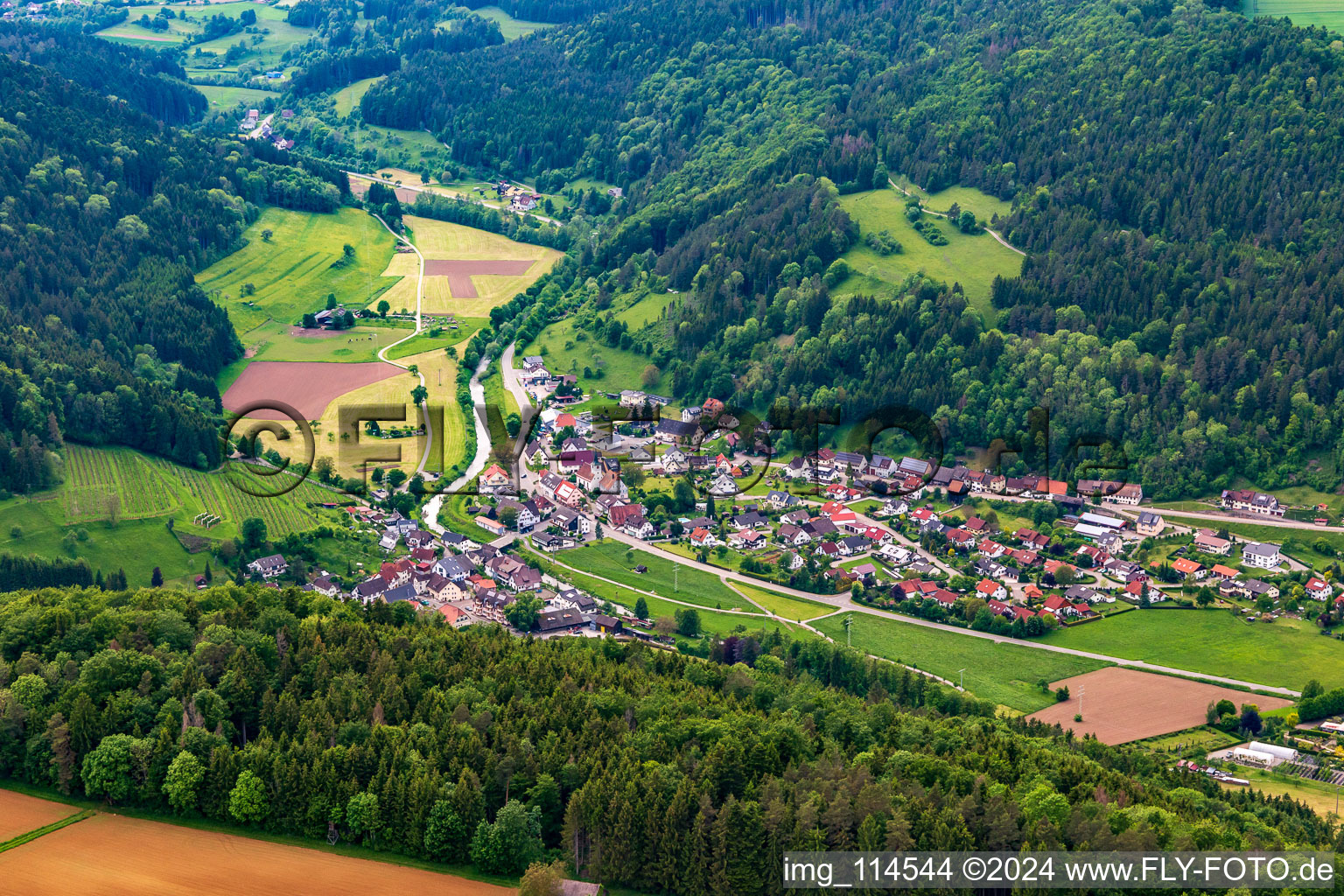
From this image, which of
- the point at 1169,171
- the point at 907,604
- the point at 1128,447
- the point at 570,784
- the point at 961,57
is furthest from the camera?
the point at 961,57

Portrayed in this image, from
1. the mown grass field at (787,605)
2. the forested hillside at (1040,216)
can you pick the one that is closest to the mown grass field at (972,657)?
the mown grass field at (787,605)

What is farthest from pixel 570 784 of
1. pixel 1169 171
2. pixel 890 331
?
pixel 1169 171

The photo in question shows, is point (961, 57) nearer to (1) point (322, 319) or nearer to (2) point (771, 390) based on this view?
(2) point (771, 390)

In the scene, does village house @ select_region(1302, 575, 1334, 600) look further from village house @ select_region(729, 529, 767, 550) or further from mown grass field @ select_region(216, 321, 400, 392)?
mown grass field @ select_region(216, 321, 400, 392)

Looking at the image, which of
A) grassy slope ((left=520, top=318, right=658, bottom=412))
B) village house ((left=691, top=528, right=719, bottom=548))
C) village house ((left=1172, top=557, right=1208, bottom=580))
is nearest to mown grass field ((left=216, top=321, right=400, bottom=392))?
grassy slope ((left=520, top=318, right=658, bottom=412))

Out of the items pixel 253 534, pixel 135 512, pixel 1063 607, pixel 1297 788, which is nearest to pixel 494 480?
pixel 253 534

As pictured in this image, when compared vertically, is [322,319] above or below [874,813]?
above
